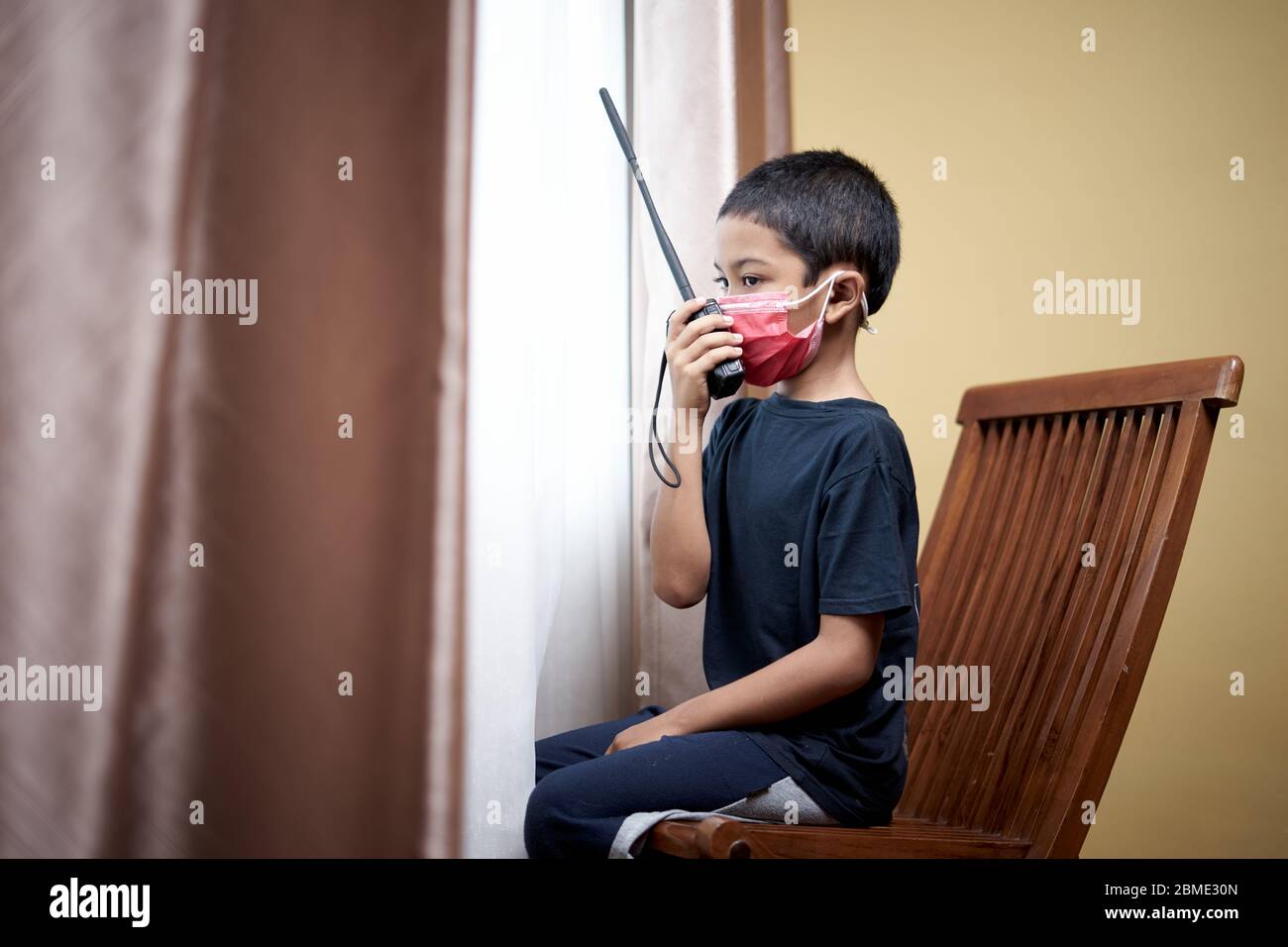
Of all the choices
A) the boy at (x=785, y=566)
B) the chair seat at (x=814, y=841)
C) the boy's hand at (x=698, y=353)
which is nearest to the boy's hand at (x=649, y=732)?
the boy at (x=785, y=566)

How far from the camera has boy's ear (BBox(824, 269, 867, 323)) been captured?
94cm

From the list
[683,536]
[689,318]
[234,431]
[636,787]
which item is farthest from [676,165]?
[636,787]

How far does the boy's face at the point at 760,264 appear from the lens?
931 mm

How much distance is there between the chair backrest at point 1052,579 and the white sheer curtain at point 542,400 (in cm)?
36

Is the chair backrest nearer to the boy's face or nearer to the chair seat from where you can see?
the chair seat

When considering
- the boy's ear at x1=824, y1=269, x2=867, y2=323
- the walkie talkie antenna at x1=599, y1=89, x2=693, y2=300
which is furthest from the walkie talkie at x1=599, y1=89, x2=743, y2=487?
the boy's ear at x1=824, y1=269, x2=867, y2=323

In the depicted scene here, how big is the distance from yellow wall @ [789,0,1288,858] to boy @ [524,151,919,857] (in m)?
0.59

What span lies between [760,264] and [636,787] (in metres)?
0.48

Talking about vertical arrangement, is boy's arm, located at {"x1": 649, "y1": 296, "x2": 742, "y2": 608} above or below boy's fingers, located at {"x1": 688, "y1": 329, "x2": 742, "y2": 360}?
below

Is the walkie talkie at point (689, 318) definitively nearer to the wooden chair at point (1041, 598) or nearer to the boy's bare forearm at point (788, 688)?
the boy's bare forearm at point (788, 688)

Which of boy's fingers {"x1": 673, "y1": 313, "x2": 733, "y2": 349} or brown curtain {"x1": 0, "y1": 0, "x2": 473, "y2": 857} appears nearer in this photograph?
brown curtain {"x1": 0, "y1": 0, "x2": 473, "y2": 857}

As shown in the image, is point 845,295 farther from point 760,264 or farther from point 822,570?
point 822,570

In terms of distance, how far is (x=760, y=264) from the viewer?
3.08 ft

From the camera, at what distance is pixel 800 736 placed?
0.86 m
